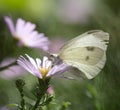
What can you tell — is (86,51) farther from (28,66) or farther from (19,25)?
(19,25)

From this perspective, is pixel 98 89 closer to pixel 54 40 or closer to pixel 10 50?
pixel 10 50

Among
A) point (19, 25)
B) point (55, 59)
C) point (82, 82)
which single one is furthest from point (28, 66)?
point (82, 82)

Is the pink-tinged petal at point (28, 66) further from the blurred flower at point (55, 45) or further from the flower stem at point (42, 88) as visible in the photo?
the blurred flower at point (55, 45)

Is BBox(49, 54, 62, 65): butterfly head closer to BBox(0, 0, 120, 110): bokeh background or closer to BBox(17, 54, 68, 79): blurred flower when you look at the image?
BBox(17, 54, 68, 79): blurred flower

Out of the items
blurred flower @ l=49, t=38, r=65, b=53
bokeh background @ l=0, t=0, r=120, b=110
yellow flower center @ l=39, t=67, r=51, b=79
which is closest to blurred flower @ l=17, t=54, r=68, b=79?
yellow flower center @ l=39, t=67, r=51, b=79

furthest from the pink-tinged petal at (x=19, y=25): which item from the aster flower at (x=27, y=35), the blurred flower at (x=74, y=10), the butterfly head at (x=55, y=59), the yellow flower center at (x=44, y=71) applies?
the blurred flower at (x=74, y=10)

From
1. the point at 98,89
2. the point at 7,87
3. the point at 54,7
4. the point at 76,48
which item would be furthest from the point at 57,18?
the point at 76,48
